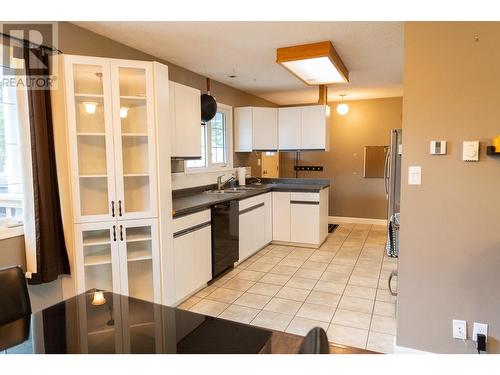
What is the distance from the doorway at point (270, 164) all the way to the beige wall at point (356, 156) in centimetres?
71

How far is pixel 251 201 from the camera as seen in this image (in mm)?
4402

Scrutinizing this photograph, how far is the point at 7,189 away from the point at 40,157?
348mm

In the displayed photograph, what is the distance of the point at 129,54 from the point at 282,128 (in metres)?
2.85

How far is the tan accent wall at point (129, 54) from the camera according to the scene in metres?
2.64

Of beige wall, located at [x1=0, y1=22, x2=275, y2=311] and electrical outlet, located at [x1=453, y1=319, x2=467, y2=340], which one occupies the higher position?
beige wall, located at [x1=0, y1=22, x2=275, y2=311]

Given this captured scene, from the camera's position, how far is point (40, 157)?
7.30 ft

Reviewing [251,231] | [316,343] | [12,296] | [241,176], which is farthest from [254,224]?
[316,343]

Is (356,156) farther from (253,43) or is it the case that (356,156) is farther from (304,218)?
(253,43)

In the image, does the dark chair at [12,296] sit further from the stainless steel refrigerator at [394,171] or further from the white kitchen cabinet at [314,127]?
the white kitchen cabinet at [314,127]

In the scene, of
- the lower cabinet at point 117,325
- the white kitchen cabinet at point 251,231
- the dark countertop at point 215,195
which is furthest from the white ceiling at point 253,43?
the lower cabinet at point 117,325

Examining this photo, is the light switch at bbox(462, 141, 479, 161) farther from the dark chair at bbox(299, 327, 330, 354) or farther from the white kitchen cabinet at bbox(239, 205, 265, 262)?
the white kitchen cabinet at bbox(239, 205, 265, 262)

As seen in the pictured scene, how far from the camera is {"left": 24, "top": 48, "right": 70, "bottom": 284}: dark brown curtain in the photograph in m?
2.20

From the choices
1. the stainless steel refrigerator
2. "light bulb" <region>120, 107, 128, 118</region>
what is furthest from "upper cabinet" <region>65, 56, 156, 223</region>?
the stainless steel refrigerator

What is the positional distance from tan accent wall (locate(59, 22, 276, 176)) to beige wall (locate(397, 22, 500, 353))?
2363mm
